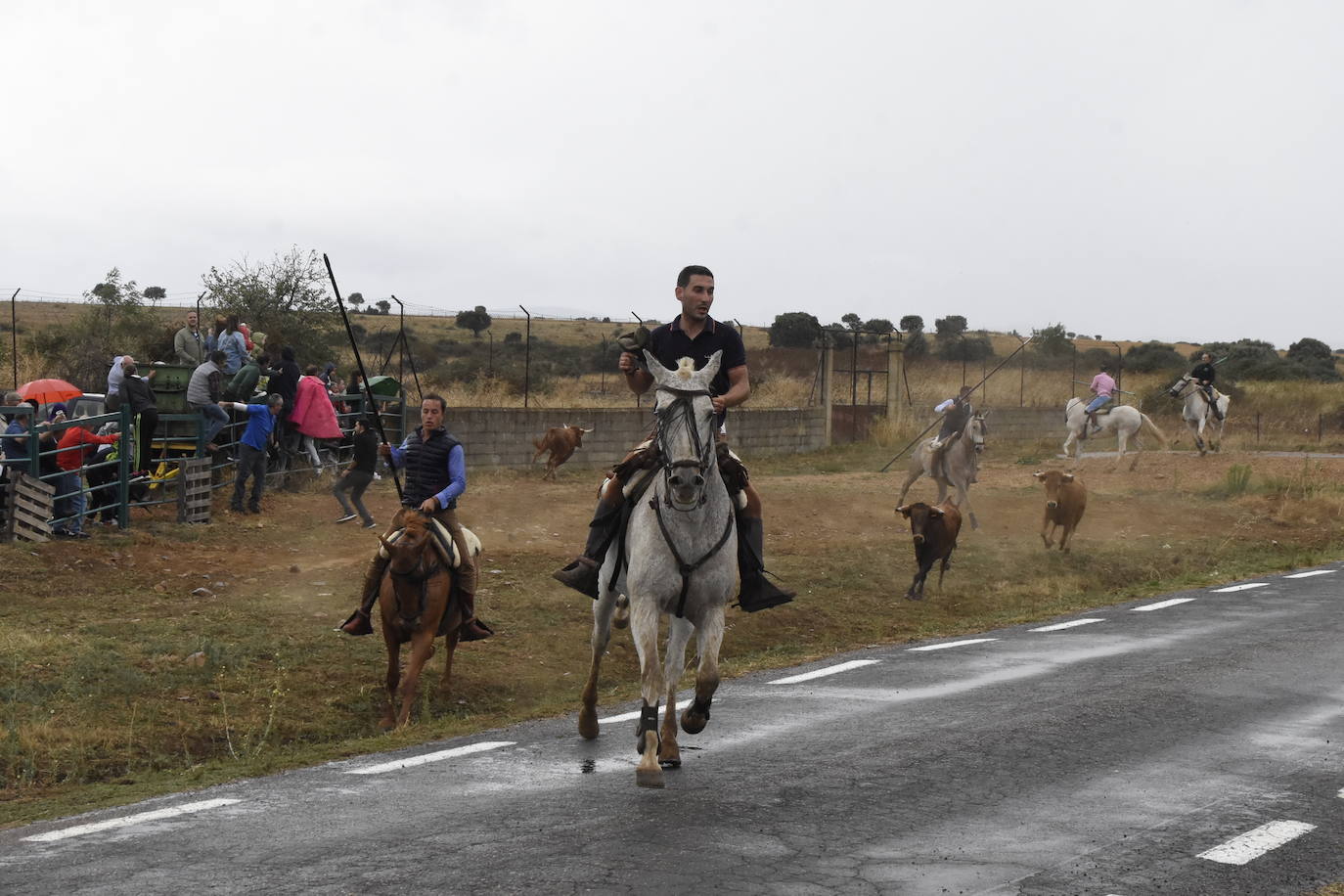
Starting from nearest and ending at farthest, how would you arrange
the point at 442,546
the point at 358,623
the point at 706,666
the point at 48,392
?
the point at 706,666 → the point at 442,546 → the point at 358,623 → the point at 48,392

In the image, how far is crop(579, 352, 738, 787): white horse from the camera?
810 cm

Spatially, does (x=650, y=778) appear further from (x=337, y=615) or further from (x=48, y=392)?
(x=48, y=392)

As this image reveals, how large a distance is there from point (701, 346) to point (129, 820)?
4033 millimetres

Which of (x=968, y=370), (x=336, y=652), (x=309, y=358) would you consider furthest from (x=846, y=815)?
(x=968, y=370)

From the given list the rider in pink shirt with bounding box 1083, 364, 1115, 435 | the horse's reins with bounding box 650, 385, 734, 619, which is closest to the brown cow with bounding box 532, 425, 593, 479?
the rider in pink shirt with bounding box 1083, 364, 1115, 435

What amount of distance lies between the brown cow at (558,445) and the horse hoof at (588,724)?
2045 cm

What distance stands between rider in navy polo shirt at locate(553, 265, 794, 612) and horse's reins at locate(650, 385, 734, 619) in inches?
15.0

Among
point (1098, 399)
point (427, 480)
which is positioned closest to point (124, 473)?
point (427, 480)

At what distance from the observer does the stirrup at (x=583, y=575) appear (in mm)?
9312

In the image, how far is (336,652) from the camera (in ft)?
43.9

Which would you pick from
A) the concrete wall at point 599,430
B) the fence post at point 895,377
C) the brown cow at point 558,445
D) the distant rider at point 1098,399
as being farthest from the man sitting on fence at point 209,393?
the fence post at point 895,377

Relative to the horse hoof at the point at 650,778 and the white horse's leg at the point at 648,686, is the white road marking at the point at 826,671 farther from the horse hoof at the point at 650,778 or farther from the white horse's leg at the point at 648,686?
the horse hoof at the point at 650,778

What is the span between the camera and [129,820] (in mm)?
7797

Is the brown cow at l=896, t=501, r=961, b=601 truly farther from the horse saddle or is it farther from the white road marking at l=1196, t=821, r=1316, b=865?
the white road marking at l=1196, t=821, r=1316, b=865
